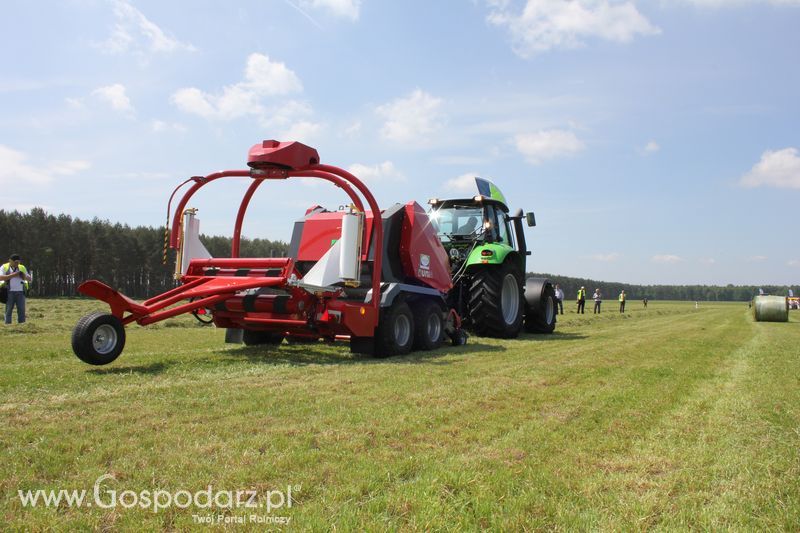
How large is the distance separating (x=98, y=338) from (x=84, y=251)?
5331cm

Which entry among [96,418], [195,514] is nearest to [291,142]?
[96,418]

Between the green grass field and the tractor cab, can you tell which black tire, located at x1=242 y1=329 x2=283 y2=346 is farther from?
the tractor cab

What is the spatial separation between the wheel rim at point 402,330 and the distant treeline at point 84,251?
133ft

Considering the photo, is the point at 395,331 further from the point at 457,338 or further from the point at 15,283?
the point at 15,283

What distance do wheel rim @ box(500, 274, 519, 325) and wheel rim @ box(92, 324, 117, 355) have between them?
760 cm

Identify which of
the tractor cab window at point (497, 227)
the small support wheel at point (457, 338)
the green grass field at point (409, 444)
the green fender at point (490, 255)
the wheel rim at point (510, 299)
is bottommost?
the green grass field at point (409, 444)

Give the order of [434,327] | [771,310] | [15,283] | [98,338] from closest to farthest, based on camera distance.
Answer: [98,338] → [434,327] → [15,283] → [771,310]

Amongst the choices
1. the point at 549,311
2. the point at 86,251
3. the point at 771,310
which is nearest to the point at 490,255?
the point at 549,311

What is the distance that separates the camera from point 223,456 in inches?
120

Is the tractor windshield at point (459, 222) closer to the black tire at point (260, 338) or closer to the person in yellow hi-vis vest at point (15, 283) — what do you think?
the black tire at point (260, 338)

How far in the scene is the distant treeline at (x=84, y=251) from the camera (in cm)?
4919

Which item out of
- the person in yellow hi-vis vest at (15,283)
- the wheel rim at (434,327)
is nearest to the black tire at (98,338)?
the wheel rim at (434,327)

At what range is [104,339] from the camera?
19.5 ft

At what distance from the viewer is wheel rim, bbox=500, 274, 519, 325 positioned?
11672mm
